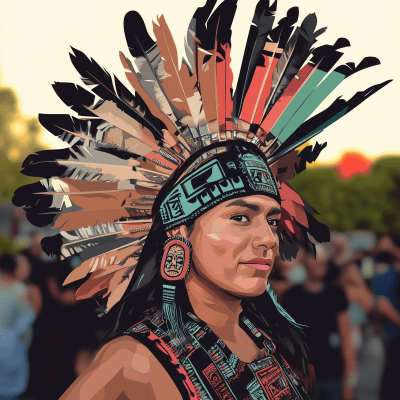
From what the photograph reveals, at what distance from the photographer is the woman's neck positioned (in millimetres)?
1996

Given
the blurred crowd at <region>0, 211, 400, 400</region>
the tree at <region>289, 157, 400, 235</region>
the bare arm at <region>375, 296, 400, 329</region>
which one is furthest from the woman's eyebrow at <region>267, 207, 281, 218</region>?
the tree at <region>289, 157, 400, 235</region>

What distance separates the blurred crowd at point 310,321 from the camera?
4.82 m

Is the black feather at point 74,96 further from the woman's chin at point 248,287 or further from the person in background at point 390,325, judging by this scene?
the person in background at point 390,325

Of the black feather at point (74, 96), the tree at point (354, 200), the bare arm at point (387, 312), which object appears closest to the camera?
the black feather at point (74, 96)

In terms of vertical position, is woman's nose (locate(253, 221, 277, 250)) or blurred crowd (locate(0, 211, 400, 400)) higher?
woman's nose (locate(253, 221, 277, 250))

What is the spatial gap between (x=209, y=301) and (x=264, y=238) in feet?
1.19

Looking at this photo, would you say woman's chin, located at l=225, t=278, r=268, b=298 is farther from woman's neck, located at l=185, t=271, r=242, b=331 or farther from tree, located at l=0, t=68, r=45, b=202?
tree, located at l=0, t=68, r=45, b=202

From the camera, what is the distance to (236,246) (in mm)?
1878

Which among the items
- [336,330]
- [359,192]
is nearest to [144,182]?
[336,330]

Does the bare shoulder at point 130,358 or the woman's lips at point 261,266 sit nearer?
the bare shoulder at point 130,358

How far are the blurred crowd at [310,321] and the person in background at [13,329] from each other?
1 centimetres

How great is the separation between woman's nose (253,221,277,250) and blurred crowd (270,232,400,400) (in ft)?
8.11

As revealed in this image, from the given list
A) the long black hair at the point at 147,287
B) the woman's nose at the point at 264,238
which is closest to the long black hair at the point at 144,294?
the long black hair at the point at 147,287

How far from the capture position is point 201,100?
2039 millimetres
